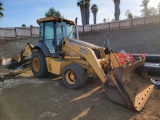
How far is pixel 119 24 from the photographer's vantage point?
22.8 meters

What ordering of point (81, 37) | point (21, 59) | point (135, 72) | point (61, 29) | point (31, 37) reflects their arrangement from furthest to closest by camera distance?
point (81, 37)
point (31, 37)
point (21, 59)
point (61, 29)
point (135, 72)

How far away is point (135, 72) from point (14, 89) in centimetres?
409

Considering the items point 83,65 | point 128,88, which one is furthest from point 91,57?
point 128,88

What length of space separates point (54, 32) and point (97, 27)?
17998 mm

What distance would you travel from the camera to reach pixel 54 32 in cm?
689

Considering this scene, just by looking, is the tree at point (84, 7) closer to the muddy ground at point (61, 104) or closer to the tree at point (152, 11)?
the muddy ground at point (61, 104)

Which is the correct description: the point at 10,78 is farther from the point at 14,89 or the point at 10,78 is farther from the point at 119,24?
the point at 119,24

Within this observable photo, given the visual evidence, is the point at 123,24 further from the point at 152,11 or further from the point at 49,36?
the point at 152,11

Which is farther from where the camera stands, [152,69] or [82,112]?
[152,69]

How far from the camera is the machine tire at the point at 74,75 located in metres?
5.72

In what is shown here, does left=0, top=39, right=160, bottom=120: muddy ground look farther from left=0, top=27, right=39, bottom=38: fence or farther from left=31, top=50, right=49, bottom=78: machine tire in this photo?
left=0, top=27, right=39, bottom=38: fence

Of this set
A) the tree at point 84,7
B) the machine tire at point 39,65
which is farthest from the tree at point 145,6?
the machine tire at point 39,65

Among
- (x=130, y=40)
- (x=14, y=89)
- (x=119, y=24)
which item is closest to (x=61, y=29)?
(x=14, y=89)

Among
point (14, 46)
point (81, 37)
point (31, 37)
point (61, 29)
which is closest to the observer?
point (61, 29)
